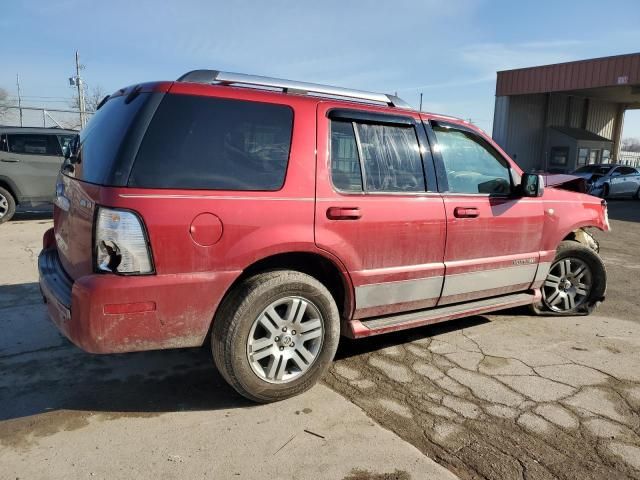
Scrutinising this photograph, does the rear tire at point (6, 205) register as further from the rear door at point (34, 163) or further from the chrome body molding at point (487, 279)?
the chrome body molding at point (487, 279)

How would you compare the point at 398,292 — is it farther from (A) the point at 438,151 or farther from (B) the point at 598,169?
(B) the point at 598,169

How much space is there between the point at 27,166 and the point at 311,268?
346 inches

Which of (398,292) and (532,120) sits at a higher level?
(532,120)

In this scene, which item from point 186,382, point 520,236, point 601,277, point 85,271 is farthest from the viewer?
point 601,277

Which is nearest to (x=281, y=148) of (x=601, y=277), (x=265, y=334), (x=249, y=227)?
(x=249, y=227)

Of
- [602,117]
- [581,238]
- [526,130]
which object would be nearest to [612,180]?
[526,130]

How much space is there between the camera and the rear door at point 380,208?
10.6 ft

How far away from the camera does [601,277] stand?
16.4 ft

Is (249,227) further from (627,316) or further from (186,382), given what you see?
(627,316)

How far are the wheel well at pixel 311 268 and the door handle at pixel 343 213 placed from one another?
28 cm

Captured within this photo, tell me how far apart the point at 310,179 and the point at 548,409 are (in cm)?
210

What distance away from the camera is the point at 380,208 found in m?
3.39

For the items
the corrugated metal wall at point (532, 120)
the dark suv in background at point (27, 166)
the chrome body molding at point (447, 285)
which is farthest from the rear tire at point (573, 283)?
the corrugated metal wall at point (532, 120)

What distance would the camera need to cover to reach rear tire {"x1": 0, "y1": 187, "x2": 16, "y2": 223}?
959 cm
